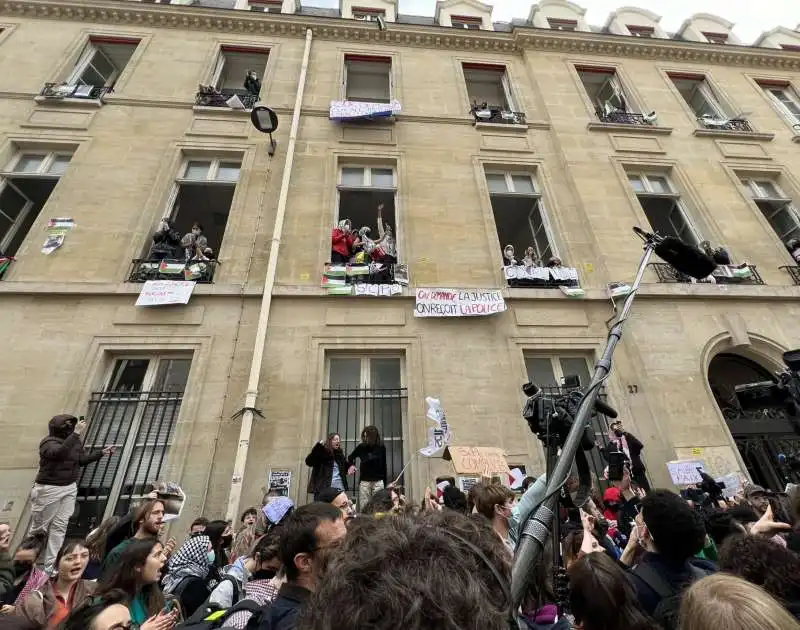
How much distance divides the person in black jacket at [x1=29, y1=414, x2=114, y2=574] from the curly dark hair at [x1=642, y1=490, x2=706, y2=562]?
5897mm

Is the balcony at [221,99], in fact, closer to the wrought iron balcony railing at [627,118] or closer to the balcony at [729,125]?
the wrought iron balcony railing at [627,118]

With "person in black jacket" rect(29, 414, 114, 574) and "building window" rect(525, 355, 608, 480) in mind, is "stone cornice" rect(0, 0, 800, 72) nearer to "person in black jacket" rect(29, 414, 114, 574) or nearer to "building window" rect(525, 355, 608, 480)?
"building window" rect(525, 355, 608, 480)

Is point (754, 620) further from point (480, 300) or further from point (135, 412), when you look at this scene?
point (135, 412)

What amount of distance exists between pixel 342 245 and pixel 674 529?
23.8 feet

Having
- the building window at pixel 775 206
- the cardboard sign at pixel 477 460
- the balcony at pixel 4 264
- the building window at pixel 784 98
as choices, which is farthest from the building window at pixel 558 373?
the building window at pixel 784 98

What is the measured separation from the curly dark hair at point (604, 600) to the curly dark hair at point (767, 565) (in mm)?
640

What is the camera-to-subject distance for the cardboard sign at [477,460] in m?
5.92

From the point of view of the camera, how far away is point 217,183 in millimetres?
9367

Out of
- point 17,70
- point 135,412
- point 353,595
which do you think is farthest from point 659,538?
point 17,70

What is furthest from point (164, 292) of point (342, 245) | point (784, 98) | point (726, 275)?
point (784, 98)

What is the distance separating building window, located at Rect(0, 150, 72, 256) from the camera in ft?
28.9

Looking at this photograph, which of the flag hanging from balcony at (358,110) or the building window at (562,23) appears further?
the building window at (562,23)

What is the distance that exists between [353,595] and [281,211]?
829cm

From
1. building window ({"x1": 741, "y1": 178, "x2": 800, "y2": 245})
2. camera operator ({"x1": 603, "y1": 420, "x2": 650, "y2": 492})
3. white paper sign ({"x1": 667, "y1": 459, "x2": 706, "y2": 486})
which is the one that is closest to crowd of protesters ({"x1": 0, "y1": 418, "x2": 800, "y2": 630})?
camera operator ({"x1": 603, "y1": 420, "x2": 650, "y2": 492})
